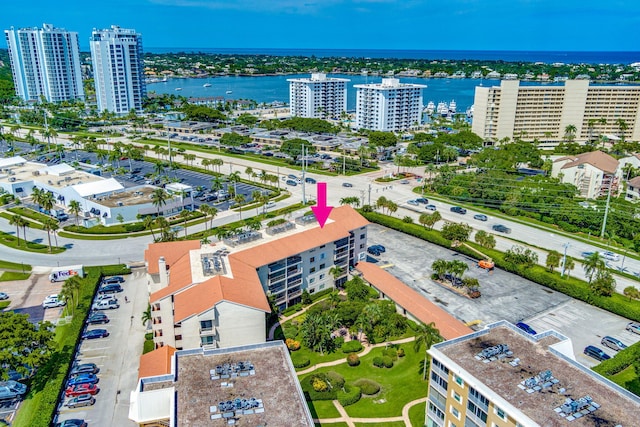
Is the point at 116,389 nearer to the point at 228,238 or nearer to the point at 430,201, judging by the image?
the point at 228,238

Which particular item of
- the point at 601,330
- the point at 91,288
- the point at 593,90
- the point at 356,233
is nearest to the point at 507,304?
the point at 601,330

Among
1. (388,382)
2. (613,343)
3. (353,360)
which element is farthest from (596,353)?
(353,360)

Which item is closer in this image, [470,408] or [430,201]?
[470,408]

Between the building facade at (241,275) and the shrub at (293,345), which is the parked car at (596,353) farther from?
the shrub at (293,345)

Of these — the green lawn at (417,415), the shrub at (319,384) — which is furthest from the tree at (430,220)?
the shrub at (319,384)

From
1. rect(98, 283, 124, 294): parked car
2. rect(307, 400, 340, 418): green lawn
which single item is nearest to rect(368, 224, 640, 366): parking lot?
rect(307, 400, 340, 418): green lawn

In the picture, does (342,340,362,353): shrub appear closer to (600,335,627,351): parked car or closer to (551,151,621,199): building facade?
A: (600,335,627,351): parked car

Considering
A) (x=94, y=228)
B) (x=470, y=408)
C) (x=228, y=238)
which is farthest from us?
(x=94, y=228)
